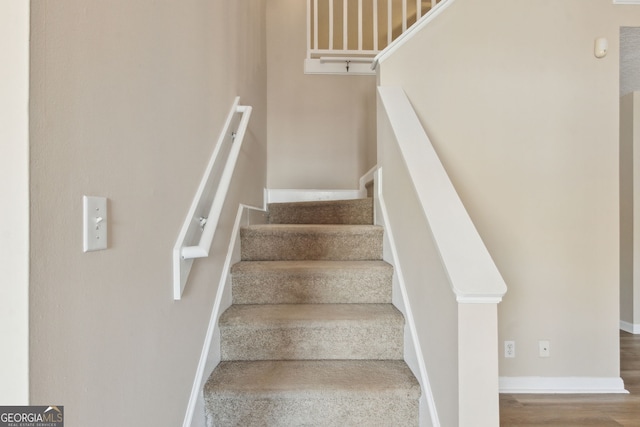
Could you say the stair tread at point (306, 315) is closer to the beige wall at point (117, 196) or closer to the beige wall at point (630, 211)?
the beige wall at point (117, 196)

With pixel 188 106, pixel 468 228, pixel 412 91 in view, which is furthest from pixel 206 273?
pixel 412 91

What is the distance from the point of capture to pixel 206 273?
4.35 feet

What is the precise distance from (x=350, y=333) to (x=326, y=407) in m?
0.32

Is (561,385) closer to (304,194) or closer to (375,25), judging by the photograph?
(304,194)

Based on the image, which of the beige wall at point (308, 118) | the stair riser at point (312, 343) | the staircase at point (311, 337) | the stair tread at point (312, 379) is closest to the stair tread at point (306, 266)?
the staircase at point (311, 337)

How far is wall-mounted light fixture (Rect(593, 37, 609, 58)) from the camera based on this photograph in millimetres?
1977

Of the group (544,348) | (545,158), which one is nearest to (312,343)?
(544,348)

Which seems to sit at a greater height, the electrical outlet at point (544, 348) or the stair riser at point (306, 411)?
the stair riser at point (306, 411)

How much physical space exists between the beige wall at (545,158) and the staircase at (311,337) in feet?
2.91

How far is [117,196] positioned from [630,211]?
4431 millimetres

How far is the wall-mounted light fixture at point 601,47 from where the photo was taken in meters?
1.98

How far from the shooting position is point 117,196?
2.47 ft
